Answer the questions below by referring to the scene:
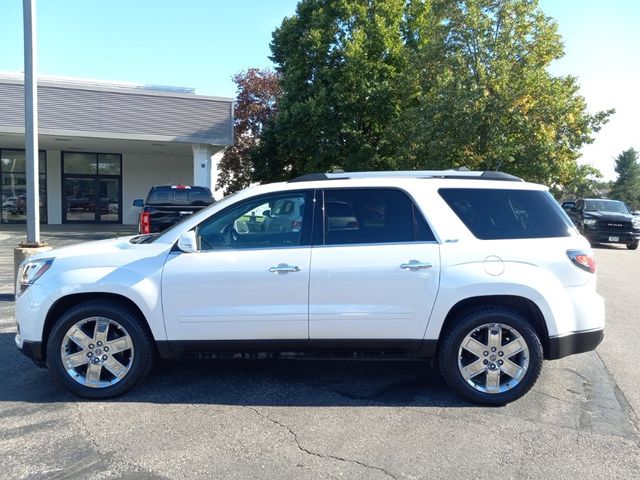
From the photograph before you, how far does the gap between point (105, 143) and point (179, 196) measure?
9532mm

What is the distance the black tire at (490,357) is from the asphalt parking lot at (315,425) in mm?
143

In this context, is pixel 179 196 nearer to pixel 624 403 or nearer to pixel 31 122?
pixel 31 122

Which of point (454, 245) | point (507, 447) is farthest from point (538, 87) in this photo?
point (507, 447)

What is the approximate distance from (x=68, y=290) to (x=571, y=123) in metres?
16.1

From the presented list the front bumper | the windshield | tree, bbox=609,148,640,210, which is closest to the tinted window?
the front bumper

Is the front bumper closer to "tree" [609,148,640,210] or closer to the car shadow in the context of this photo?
the car shadow

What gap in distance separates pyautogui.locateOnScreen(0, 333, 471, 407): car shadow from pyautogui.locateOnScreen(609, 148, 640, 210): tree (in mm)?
91816

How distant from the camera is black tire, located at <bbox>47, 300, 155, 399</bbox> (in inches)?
168

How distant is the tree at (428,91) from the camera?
53.0ft

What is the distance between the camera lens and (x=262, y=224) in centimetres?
457

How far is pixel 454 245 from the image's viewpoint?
4277mm

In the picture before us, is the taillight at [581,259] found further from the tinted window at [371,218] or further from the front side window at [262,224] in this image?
the front side window at [262,224]

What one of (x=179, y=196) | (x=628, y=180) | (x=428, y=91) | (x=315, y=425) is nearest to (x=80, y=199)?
(x=179, y=196)

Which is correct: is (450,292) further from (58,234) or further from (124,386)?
(58,234)
